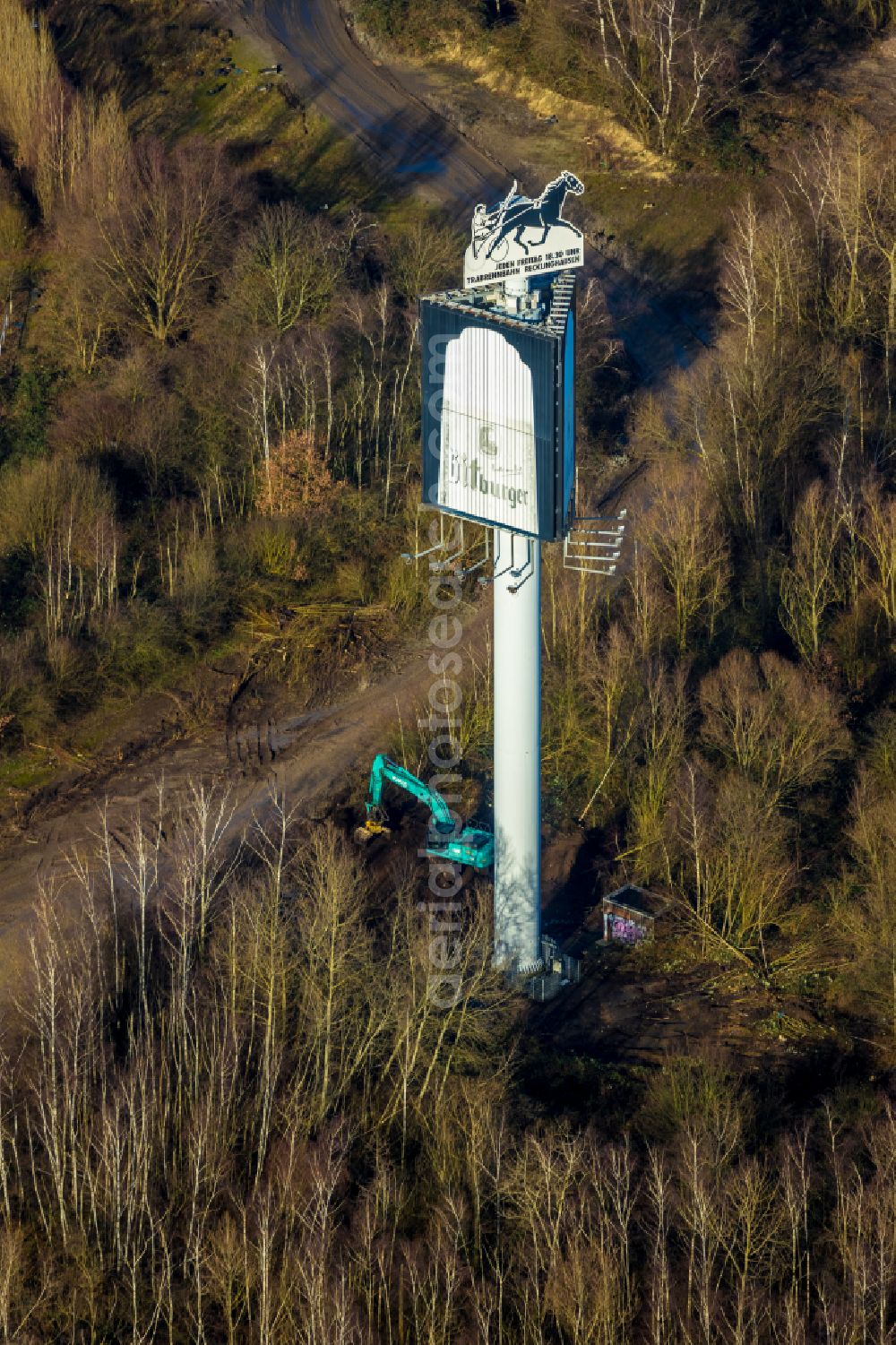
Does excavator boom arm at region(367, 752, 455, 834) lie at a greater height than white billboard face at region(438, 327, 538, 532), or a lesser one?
lesser

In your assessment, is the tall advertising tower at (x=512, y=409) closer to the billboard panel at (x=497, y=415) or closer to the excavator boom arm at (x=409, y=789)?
the billboard panel at (x=497, y=415)

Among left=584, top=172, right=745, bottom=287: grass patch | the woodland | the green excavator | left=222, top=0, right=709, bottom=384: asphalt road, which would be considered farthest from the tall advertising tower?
left=584, top=172, right=745, bottom=287: grass patch

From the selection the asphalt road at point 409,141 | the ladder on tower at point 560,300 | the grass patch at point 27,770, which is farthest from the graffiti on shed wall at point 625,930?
the asphalt road at point 409,141

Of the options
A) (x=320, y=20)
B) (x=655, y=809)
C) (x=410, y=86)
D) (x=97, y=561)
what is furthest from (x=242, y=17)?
(x=655, y=809)

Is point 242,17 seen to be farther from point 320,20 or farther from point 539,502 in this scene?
point 539,502

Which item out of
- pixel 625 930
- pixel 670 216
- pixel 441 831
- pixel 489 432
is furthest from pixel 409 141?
pixel 625 930

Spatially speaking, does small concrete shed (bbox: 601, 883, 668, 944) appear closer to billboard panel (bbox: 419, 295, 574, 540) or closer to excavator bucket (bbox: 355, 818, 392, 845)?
excavator bucket (bbox: 355, 818, 392, 845)

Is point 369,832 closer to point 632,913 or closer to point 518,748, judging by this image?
point 632,913
